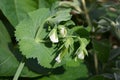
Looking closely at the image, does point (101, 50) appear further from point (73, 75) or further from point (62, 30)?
point (62, 30)

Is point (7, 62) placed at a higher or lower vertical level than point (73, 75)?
higher

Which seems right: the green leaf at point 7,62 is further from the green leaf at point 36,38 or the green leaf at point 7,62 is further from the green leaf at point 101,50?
the green leaf at point 101,50

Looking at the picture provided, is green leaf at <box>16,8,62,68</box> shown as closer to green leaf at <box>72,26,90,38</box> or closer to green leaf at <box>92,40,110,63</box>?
green leaf at <box>72,26,90,38</box>

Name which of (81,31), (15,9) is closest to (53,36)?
(81,31)

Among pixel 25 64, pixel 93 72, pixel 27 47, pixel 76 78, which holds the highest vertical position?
pixel 27 47

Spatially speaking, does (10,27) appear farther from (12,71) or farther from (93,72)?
(93,72)

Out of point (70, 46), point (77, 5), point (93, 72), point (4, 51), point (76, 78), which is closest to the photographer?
point (70, 46)

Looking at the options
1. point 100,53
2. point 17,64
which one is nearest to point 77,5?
point 100,53
